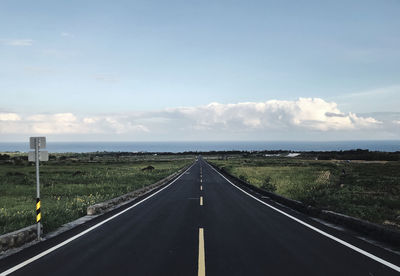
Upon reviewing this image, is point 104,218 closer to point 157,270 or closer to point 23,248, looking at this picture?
point 23,248

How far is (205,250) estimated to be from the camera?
721 cm

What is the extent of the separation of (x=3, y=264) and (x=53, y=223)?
12.6ft

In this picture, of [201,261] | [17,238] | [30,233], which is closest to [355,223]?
[201,261]

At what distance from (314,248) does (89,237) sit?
6078mm

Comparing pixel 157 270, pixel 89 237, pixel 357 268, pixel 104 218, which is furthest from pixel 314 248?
pixel 104 218

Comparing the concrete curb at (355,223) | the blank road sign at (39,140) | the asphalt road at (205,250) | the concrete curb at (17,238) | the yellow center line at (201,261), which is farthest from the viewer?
the blank road sign at (39,140)

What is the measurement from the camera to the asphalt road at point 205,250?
5914 mm

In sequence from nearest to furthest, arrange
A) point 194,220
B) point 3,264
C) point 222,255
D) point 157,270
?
point 157,270, point 3,264, point 222,255, point 194,220

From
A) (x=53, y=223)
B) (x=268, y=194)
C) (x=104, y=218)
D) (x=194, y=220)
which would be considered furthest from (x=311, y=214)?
(x=53, y=223)

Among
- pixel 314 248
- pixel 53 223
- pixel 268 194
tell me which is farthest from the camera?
pixel 268 194

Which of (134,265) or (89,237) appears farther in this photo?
(89,237)

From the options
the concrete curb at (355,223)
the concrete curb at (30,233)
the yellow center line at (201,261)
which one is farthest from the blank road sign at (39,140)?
the concrete curb at (355,223)

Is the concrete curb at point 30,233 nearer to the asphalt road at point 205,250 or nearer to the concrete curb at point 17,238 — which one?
the concrete curb at point 17,238

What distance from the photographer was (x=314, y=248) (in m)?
7.37
